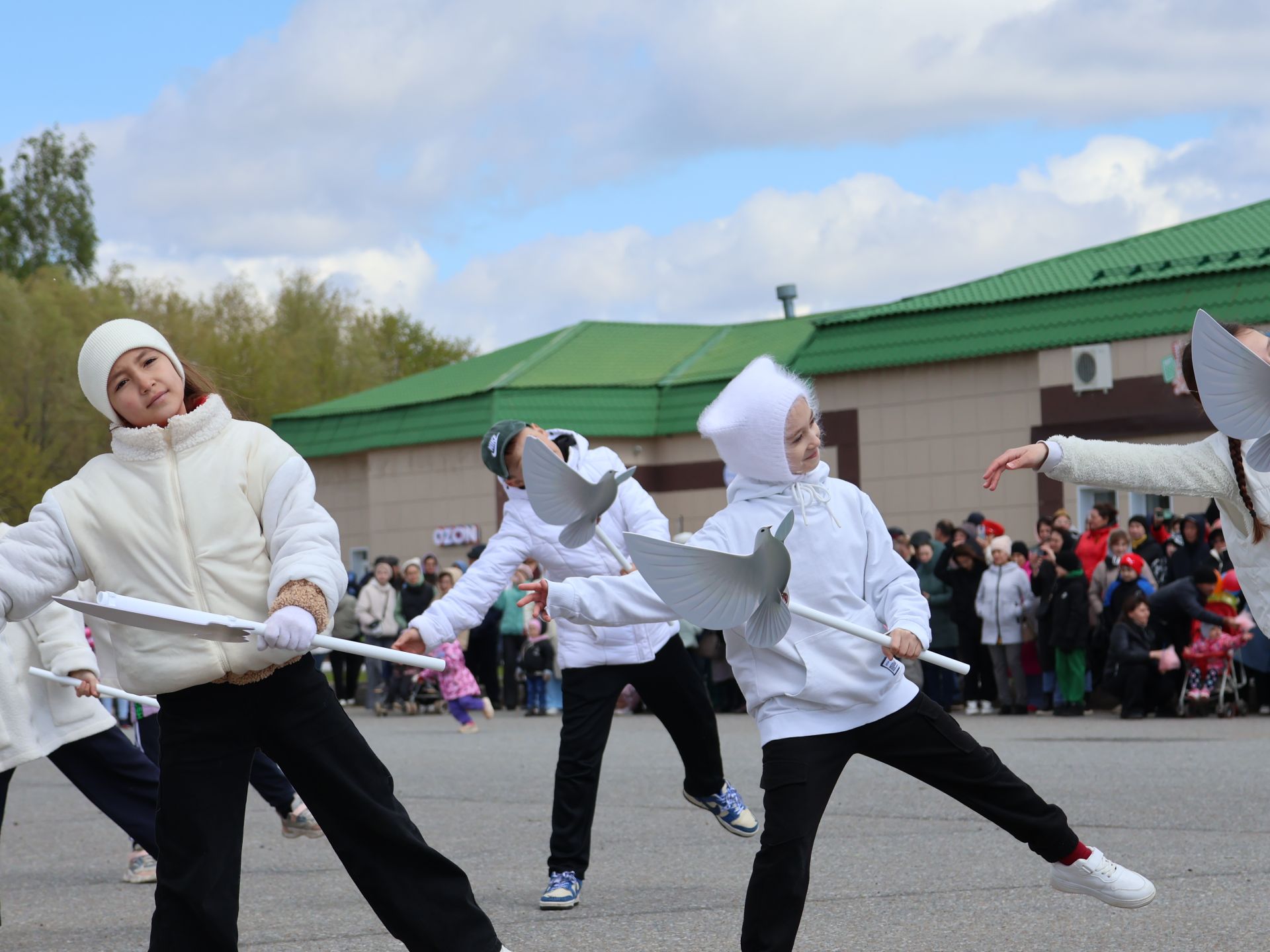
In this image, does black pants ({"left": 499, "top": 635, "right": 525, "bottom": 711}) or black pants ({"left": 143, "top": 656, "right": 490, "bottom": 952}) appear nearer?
black pants ({"left": 143, "top": 656, "right": 490, "bottom": 952})

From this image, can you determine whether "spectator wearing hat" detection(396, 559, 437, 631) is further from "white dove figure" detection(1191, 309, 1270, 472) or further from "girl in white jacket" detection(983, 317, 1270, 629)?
"white dove figure" detection(1191, 309, 1270, 472)

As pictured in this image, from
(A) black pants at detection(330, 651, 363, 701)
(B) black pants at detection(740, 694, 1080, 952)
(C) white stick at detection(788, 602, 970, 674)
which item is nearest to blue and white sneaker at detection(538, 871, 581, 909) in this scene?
(B) black pants at detection(740, 694, 1080, 952)

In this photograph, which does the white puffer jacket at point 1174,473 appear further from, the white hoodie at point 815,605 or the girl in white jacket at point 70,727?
the girl in white jacket at point 70,727

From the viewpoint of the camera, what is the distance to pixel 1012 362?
2719 centimetres

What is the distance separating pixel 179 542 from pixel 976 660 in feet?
45.1

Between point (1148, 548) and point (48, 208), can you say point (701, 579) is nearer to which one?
point (1148, 548)

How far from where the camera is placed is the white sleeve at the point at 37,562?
4.42 metres

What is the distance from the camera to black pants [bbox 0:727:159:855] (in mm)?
6984

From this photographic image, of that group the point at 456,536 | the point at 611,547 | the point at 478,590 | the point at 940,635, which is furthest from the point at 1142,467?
the point at 456,536

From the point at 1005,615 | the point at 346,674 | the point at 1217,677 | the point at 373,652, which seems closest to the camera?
the point at 373,652

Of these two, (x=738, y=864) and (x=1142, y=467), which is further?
(x=738, y=864)

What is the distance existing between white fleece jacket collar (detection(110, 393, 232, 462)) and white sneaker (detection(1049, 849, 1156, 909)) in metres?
2.78

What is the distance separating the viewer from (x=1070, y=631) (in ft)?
52.3

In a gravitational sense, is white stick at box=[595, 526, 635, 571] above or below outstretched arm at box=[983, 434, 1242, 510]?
below
